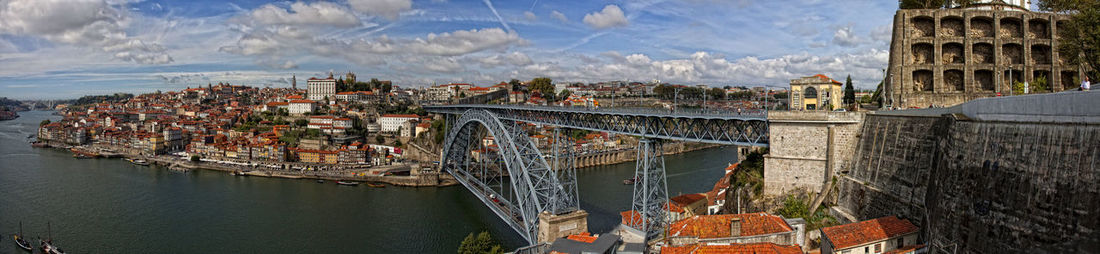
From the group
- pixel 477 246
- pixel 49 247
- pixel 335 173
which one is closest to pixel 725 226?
pixel 477 246

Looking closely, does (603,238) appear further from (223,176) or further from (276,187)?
(223,176)

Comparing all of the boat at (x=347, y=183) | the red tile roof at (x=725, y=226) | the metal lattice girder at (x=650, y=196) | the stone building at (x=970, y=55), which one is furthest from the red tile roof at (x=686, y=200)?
the boat at (x=347, y=183)

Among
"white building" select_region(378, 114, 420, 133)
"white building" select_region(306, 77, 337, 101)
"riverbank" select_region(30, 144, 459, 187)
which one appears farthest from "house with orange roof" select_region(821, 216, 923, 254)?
"white building" select_region(306, 77, 337, 101)

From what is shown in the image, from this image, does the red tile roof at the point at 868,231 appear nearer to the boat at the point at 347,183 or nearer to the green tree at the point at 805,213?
the green tree at the point at 805,213

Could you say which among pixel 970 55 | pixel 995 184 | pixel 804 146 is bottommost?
pixel 995 184

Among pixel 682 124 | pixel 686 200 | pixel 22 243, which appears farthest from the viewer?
pixel 686 200

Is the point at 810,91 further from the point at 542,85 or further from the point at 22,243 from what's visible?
the point at 542,85

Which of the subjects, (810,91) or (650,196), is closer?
(810,91)
